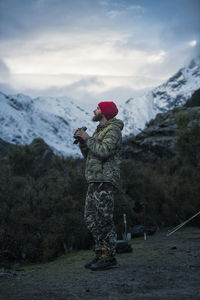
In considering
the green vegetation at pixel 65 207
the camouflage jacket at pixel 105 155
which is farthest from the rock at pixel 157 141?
the camouflage jacket at pixel 105 155

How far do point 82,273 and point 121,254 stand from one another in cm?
152

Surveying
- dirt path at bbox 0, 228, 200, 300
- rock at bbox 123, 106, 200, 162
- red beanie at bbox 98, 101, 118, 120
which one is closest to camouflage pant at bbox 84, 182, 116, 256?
dirt path at bbox 0, 228, 200, 300

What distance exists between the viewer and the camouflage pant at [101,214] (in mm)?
4098

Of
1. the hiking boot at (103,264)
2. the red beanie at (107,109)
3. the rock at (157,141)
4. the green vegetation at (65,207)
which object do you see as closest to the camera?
the hiking boot at (103,264)

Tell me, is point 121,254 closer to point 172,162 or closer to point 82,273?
point 82,273

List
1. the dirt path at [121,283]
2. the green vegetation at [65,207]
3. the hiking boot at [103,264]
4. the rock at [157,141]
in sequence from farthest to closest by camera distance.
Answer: the rock at [157,141]
the green vegetation at [65,207]
the hiking boot at [103,264]
the dirt path at [121,283]

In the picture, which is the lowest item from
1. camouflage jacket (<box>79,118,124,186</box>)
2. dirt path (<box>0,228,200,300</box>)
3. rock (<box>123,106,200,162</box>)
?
dirt path (<box>0,228,200,300</box>)

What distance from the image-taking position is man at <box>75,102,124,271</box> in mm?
4082

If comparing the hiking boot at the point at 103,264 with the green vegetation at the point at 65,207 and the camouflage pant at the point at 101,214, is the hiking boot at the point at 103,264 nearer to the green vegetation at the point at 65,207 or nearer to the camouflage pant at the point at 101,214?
the camouflage pant at the point at 101,214

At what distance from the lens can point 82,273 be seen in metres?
4.07

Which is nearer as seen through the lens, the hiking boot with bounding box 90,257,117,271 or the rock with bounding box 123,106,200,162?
the hiking boot with bounding box 90,257,117,271

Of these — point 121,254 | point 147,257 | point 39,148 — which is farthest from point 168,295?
point 39,148

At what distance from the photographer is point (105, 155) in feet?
13.2

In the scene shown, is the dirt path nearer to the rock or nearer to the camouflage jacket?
the camouflage jacket
